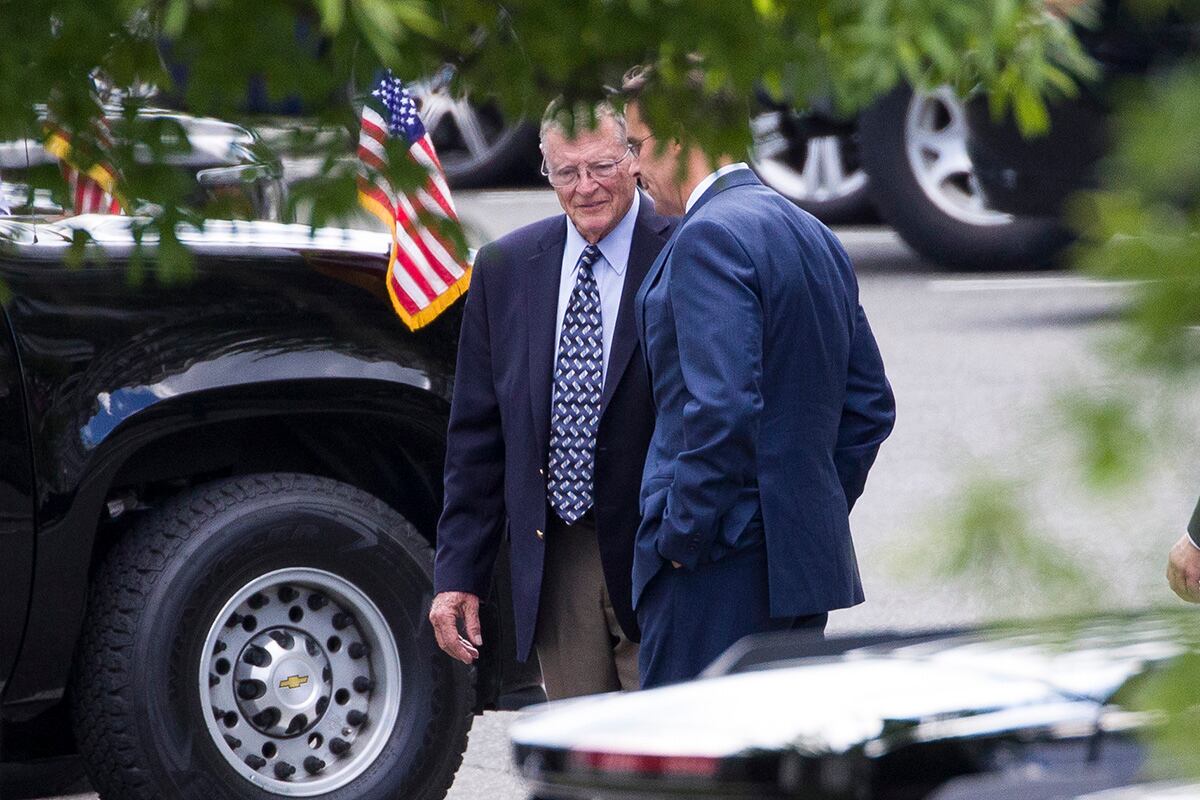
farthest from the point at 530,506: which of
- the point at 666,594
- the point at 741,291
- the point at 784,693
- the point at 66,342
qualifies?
the point at 784,693

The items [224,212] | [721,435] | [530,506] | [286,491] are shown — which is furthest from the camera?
[286,491]

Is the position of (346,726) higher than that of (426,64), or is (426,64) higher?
(426,64)

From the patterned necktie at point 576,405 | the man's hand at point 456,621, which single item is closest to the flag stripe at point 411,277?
the patterned necktie at point 576,405

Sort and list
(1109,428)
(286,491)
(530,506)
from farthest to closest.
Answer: (286,491) → (530,506) → (1109,428)

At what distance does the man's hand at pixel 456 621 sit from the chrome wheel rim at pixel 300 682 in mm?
413

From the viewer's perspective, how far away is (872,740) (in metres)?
2.16

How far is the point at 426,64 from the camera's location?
78.7 inches

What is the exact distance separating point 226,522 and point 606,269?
42.9 inches

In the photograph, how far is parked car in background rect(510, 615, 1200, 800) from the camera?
6.99ft

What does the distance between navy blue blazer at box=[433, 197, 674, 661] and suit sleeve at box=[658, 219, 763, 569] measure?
0.40m

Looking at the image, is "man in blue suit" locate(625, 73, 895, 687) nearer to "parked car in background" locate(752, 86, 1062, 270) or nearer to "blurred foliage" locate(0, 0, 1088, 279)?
"blurred foliage" locate(0, 0, 1088, 279)

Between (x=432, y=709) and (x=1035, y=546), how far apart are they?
145 inches

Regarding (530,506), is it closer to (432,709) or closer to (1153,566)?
(432,709)

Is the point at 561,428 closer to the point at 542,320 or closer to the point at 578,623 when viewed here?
the point at 542,320
